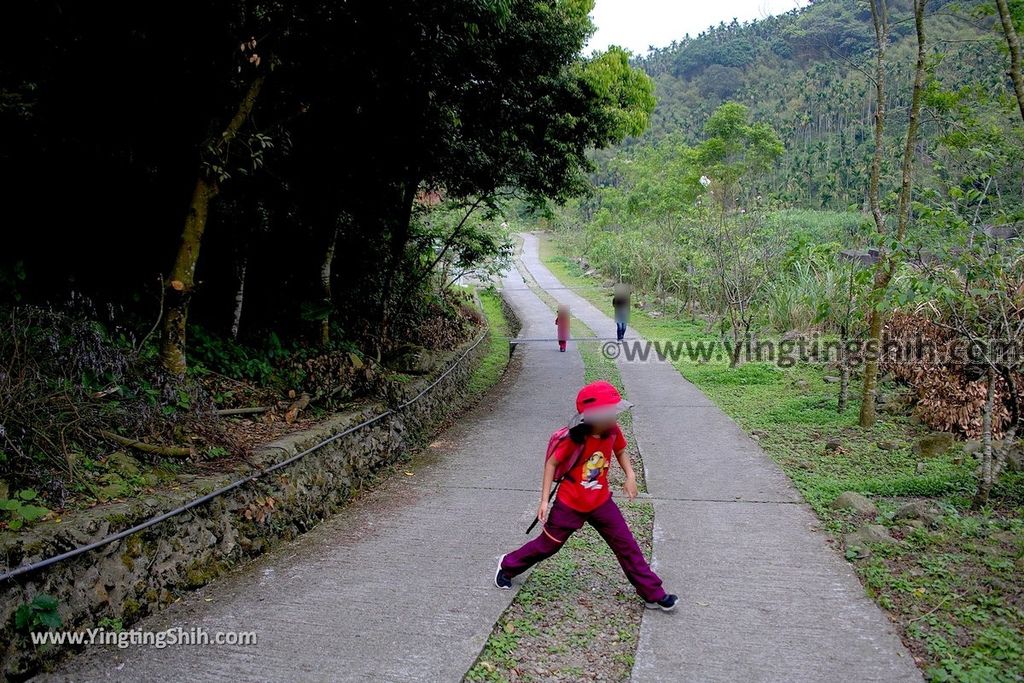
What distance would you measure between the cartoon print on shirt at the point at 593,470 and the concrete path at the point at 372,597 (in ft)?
3.03

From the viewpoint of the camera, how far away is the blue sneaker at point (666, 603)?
4.08m

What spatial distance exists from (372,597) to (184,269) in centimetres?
310

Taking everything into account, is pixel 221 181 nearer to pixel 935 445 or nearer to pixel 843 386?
pixel 935 445

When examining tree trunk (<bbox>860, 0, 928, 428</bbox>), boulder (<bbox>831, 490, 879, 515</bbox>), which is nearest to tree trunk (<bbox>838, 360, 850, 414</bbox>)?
tree trunk (<bbox>860, 0, 928, 428</bbox>)

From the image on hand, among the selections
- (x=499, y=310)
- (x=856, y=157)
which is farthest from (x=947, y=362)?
(x=856, y=157)

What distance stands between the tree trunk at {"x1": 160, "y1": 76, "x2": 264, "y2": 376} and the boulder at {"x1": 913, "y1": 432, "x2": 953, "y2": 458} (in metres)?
6.94

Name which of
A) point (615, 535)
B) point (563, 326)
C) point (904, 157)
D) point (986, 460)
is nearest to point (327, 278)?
point (615, 535)

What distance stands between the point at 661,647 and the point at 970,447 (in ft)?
15.5

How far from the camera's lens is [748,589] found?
4414 mm

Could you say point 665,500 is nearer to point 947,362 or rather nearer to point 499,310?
point 947,362

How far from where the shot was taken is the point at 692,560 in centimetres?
489

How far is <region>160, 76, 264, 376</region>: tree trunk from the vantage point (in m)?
5.62

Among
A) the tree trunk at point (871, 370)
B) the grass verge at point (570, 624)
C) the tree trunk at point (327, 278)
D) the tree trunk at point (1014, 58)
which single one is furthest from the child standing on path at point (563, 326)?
the tree trunk at point (1014, 58)

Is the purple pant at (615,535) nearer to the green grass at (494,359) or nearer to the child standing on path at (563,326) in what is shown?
the green grass at (494,359)
